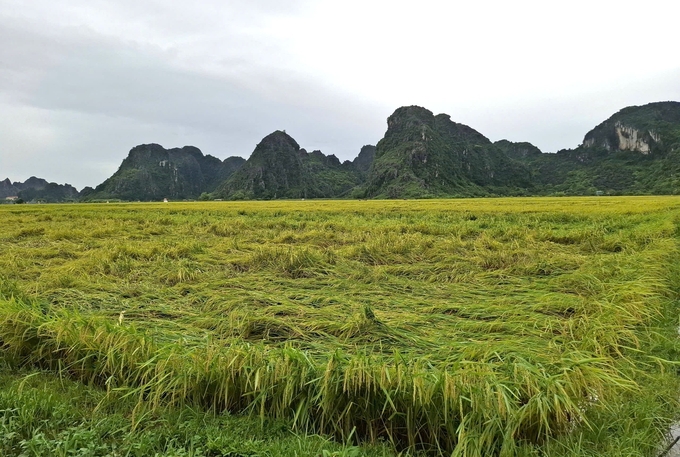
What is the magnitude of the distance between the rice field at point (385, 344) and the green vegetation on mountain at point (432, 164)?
76569 mm

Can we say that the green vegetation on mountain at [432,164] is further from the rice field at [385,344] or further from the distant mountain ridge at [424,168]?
the rice field at [385,344]

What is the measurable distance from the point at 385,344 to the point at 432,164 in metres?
103

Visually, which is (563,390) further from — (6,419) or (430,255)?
(430,255)

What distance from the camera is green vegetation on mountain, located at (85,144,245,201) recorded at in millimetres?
123375

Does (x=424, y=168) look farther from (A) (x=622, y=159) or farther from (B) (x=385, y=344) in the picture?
(B) (x=385, y=344)

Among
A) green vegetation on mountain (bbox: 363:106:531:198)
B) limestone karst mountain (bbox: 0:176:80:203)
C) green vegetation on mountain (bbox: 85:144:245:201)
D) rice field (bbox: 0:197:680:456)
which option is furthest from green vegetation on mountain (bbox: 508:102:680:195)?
limestone karst mountain (bbox: 0:176:80:203)

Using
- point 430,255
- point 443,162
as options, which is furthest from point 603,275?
point 443,162

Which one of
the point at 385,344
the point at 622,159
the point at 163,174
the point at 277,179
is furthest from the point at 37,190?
the point at 622,159

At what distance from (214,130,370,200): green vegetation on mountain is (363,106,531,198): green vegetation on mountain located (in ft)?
75.0

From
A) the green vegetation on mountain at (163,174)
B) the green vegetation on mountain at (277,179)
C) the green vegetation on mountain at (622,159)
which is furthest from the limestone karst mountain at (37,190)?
the green vegetation on mountain at (622,159)

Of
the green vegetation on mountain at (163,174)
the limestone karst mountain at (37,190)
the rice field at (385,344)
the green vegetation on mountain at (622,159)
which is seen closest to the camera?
the rice field at (385,344)

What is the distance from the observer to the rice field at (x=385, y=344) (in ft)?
6.76

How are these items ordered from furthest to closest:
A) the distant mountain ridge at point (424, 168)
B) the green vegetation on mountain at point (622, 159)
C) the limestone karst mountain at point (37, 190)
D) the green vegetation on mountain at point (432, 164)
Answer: the limestone karst mountain at point (37, 190)
the distant mountain ridge at point (424, 168)
the green vegetation on mountain at point (432, 164)
the green vegetation on mountain at point (622, 159)

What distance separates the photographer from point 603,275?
5.02 meters
